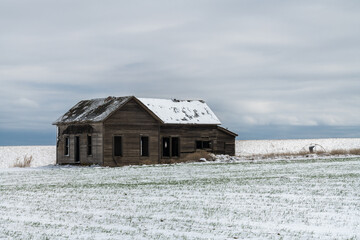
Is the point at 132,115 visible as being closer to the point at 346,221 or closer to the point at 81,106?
the point at 81,106

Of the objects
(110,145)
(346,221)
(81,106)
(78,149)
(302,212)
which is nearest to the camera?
(346,221)

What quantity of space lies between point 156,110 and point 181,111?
2.57 metres

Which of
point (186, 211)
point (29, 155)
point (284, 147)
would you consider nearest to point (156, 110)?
point (186, 211)

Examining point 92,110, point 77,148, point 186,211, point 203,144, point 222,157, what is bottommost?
point 186,211

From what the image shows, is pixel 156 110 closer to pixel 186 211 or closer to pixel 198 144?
pixel 198 144

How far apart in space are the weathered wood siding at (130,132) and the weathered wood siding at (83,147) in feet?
1.65

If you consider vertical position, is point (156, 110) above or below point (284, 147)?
above

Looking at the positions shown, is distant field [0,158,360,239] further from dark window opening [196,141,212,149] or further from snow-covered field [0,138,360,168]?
snow-covered field [0,138,360,168]

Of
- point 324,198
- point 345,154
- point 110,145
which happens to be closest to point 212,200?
point 324,198

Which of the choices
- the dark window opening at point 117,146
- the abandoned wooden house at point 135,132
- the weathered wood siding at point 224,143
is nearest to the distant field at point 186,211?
the abandoned wooden house at point 135,132

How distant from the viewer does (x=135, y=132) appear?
43.4 meters

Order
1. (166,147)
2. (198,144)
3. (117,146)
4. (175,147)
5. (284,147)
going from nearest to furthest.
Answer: (117,146) < (175,147) < (198,144) < (166,147) < (284,147)

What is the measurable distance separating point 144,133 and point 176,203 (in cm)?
2797

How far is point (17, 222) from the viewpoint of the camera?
13.3 meters
